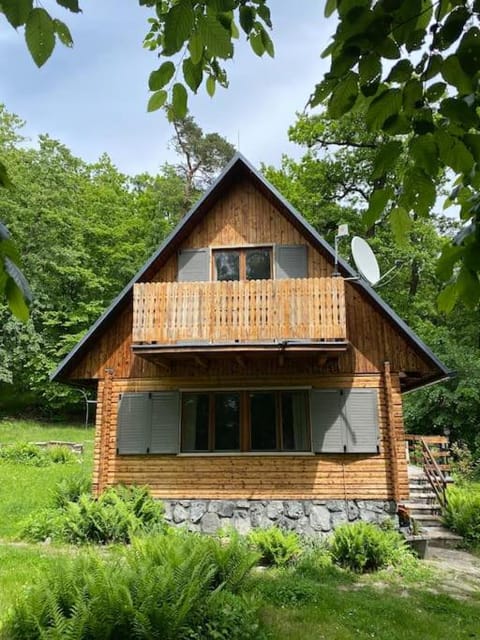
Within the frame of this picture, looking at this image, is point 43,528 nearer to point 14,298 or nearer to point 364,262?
point 364,262

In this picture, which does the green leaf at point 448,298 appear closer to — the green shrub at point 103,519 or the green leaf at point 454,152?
the green leaf at point 454,152

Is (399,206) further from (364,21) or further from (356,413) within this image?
(356,413)

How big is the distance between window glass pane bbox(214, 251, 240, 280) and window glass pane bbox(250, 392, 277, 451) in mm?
2827

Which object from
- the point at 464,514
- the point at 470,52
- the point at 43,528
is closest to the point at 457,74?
the point at 470,52

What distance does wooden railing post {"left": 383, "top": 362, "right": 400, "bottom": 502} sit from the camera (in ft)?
33.8

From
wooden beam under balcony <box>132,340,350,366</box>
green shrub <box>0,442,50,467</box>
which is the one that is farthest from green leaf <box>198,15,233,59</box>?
green shrub <box>0,442,50,467</box>

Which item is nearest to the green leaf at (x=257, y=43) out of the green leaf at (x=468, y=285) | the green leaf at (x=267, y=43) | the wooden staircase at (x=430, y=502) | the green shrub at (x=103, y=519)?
the green leaf at (x=267, y=43)

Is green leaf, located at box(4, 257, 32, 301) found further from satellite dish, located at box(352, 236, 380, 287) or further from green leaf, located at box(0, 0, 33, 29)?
satellite dish, located at box(352, 236, 380, 287)

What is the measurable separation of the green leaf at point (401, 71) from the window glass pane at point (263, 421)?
31.2 feet

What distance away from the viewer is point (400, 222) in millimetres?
1991

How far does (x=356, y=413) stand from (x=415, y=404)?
345 inches

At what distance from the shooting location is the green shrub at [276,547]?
8.72 metres

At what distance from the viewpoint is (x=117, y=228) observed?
29000 millimetres

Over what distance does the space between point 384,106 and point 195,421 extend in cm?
994
